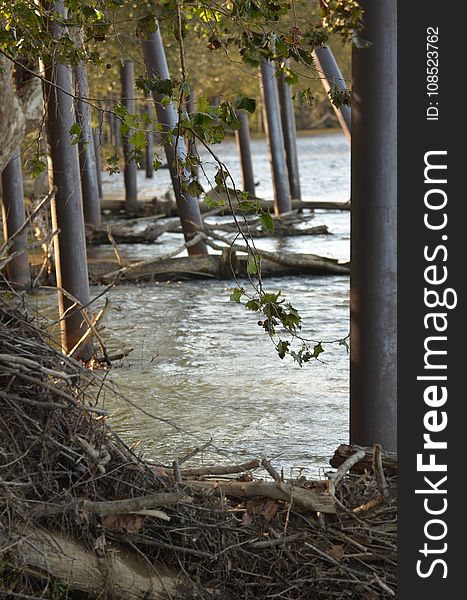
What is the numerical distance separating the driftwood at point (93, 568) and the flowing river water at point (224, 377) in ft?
2.13

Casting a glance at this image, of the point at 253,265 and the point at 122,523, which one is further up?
the point at 253,265

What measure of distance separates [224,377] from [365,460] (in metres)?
5.58

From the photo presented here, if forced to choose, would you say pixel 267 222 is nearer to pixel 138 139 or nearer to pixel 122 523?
pixel 138 139

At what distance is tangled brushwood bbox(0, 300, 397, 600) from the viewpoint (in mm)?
5117

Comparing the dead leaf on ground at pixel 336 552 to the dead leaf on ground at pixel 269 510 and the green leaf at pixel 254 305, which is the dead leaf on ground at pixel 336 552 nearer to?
the dead leaf on ground at pixel 269 510

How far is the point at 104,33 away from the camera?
17.2 ft

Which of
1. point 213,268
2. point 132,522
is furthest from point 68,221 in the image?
point 132,522

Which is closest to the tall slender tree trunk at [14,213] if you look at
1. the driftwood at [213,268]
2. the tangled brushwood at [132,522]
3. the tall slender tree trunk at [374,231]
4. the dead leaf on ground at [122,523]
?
the driftwood at [213,268]

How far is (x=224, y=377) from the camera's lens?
11625 millimetres

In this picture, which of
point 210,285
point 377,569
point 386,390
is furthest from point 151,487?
point 210,285

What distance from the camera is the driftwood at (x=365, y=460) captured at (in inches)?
233

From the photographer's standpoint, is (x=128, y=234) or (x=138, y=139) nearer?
(x=138, y=139)

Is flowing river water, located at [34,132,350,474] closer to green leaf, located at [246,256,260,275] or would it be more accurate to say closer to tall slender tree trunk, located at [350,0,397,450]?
tall slender tree trunk, located at [350,0,397,450]

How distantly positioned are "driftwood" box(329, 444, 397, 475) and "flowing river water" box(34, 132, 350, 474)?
0.61 m
